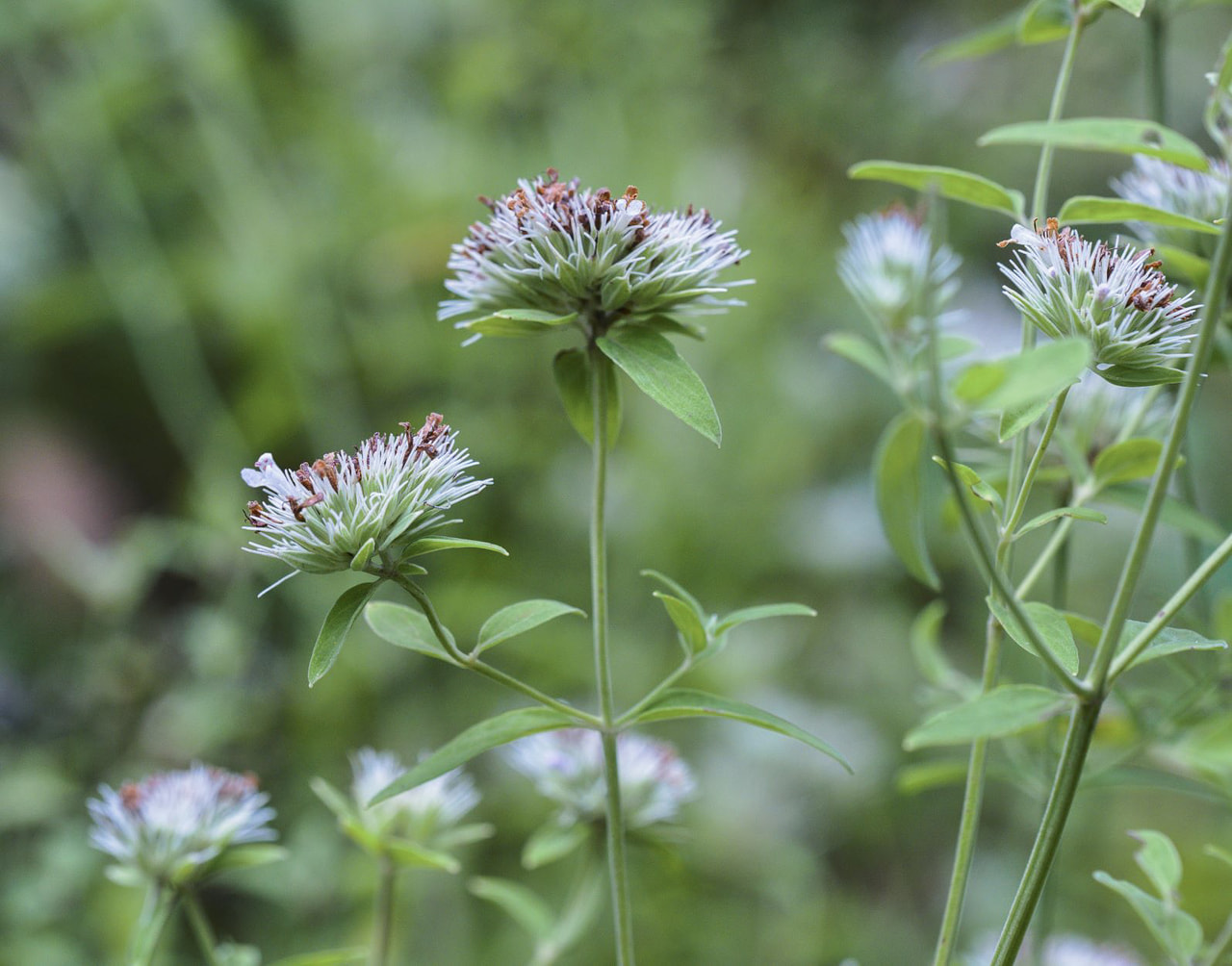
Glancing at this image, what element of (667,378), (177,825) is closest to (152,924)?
(177,825)

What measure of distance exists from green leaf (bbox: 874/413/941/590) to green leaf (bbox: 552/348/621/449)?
86mm

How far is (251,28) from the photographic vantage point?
124cm

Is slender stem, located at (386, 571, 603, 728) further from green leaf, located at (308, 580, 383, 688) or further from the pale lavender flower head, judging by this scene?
the pale lavender flower head

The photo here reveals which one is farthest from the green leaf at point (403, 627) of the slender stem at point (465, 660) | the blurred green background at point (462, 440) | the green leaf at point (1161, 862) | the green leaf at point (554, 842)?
the blurred green background at point (462, 440)

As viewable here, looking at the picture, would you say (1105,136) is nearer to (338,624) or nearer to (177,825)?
(338,624)

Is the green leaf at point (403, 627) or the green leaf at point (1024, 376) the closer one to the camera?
the green leaf at point (1024, 376)

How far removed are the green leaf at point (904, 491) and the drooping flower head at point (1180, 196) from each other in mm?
148

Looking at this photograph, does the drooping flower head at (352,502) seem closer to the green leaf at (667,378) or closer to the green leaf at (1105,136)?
the green leaf at (667,378)

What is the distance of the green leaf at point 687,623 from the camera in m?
0.31

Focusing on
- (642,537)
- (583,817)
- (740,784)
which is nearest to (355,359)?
(642,537)

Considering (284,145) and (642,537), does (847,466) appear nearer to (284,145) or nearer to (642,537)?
(642,537)

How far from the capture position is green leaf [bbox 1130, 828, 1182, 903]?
32 centimetres

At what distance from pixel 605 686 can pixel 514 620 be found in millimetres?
33

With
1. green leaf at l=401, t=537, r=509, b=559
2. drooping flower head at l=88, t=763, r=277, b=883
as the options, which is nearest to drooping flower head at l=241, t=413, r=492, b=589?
green leaf at l=401, t=537, r=509, b=559
